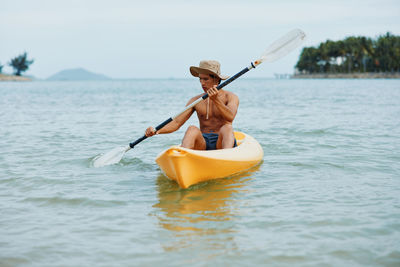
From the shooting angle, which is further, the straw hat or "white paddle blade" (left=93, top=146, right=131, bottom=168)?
"white paddle blade" (left=93, top=146, right=131, bottom=168)

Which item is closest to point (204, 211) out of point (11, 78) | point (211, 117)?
point (211, 117)

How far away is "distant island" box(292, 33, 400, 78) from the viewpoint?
83062mm

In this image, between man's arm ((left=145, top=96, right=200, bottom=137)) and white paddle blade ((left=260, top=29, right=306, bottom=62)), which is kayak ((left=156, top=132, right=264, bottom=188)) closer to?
man's arm ((left=145, top=96, right=200, bottom=137))

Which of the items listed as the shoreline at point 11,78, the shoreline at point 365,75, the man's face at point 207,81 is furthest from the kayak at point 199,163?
the shoreline at point 11,78

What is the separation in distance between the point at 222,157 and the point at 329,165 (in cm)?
212

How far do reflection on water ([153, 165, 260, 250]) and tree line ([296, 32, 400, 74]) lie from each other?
84040 mm

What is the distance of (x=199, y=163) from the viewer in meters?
→ 4.93

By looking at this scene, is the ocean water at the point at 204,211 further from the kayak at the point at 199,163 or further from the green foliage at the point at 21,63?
the green foliage at the point at 21,63

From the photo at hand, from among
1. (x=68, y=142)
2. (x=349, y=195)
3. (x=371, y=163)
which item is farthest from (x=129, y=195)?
(x=68, y=142)

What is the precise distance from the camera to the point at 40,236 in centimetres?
375

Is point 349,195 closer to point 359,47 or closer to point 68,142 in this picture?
point 68,142

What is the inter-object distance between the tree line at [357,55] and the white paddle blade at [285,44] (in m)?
82.5

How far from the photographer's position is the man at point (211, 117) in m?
5.31

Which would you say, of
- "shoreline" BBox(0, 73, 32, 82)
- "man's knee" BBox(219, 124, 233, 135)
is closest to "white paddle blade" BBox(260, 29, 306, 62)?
"man's knee" BBox(219, 124, 233, 135)
